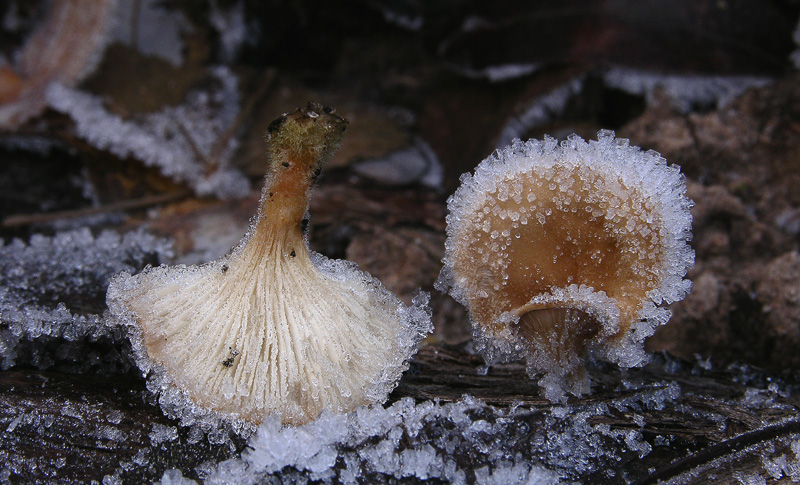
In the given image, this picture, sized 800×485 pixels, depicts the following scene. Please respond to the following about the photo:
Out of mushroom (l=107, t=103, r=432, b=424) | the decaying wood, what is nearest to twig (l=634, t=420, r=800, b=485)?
the decaying wood

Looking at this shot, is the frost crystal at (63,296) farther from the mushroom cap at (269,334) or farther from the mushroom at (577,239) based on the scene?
the mushroom at (577,239)

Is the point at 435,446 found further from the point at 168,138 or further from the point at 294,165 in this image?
the point at 168,138

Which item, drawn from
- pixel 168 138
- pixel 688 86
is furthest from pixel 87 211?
pixel 688 86

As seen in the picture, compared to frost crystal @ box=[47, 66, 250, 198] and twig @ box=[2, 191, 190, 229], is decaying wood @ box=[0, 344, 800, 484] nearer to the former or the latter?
twig @ box=[2, 191, 190, 229]

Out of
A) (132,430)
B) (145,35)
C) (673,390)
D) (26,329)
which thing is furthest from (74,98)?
(673,390)

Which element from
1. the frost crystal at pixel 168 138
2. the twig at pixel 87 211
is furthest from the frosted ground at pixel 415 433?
the frost crystal at pixel 168 138
